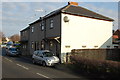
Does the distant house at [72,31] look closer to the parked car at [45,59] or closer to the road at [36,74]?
the parked car at [45,59]

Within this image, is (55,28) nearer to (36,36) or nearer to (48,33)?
(48,33)

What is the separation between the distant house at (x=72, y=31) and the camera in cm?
1914

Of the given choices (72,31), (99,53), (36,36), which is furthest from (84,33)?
(36,36)

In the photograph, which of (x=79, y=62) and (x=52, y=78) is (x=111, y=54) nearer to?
(x=79, y=62)

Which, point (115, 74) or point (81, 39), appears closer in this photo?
point (115, 74)

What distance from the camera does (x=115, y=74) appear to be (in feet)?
30.6

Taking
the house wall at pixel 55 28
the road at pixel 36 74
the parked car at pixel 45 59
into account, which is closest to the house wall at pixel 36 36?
the house wall at pixel 55 28

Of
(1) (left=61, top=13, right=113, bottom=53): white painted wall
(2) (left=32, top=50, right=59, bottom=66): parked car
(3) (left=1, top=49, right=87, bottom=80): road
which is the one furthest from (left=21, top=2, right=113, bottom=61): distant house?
(3) (left=1, top=49, right=87, bottom=80): road

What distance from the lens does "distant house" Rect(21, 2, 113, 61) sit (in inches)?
754

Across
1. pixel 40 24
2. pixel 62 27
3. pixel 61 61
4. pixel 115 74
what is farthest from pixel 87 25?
pixel 115 74

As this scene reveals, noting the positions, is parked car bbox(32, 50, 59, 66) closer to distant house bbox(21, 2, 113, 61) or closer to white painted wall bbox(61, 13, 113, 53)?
distant house bbox(21, 2, 113, 61)

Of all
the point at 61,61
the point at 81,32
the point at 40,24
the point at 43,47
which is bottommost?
the point at 61,61

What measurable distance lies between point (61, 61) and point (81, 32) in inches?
207

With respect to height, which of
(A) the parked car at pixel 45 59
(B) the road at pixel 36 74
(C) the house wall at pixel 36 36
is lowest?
(B) the road at pixel 36 74
